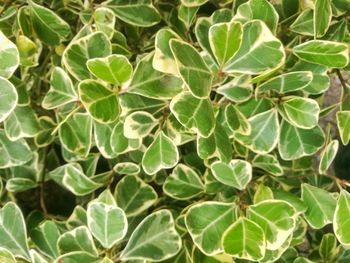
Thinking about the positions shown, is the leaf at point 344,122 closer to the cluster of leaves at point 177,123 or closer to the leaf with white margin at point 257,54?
the cluster of leaves at point 177,123

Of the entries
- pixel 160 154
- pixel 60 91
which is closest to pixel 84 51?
pixel 60 91

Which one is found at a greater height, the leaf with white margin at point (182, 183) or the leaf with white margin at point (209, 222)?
the leaf with white margin at point (209, 222)

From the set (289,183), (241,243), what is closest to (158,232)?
(241,243)

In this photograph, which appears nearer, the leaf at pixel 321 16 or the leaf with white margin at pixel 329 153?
the leaf at pixel 321 16

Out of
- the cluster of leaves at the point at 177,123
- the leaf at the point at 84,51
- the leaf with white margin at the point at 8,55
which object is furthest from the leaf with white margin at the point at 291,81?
the leaf with white margin at the point at 8,55

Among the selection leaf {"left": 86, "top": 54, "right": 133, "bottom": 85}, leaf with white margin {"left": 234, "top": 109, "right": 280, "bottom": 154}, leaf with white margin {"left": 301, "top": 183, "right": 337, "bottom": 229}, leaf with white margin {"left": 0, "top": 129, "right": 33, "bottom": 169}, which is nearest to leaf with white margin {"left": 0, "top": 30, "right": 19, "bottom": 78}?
leaf {"left": 86, "top": 54, "right": 133, "bottom": 85}

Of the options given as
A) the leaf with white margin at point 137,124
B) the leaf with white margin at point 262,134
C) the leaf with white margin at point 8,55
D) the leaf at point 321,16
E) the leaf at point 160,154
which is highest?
the leaf with white margin at point 8,55
